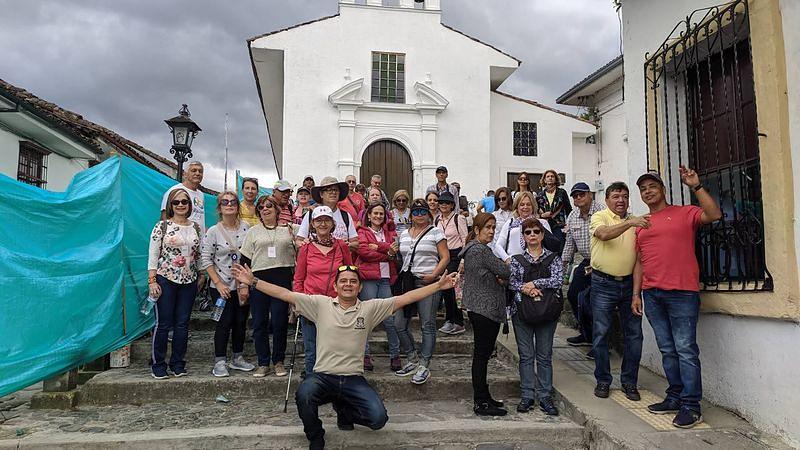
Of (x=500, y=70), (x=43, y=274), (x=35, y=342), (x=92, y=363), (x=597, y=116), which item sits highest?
(x=500, y=70)

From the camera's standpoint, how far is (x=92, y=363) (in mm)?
4992

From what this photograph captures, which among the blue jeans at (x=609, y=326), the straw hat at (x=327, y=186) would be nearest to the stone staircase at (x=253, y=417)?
the blue jeans at (x=609, y=326)

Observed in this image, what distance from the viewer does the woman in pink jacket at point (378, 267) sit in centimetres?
493

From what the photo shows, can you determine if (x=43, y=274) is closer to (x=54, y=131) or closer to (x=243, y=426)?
(x=243, y=426)

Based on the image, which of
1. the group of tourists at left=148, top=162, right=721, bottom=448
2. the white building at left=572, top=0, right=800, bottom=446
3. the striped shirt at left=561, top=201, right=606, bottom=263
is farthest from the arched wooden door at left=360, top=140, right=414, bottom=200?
the white building at left=572, top=0, right=800, bottom=446

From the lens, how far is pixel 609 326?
437 cm

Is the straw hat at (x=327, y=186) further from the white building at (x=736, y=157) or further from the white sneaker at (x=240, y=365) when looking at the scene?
the white building at (x=736, y=157)

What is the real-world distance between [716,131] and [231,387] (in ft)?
17.2

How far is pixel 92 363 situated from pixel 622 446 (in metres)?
4.96

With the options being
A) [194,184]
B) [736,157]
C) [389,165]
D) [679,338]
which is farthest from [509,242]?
[389,165]

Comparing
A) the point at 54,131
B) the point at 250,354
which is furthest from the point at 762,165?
the point at 54,131

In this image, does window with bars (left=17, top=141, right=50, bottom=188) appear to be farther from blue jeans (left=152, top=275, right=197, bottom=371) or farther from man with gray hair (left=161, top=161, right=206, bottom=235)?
blue jeans (left=152, top=275, right=197, bottom=371)

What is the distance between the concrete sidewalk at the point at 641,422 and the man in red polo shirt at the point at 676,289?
140 mm

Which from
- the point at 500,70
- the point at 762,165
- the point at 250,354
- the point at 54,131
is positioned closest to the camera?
the point at 762,165
